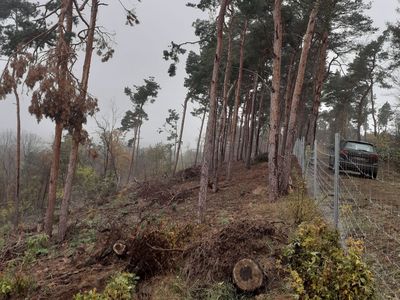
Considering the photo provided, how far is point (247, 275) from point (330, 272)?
192 centimetres

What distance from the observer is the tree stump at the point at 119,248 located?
689 centimetres

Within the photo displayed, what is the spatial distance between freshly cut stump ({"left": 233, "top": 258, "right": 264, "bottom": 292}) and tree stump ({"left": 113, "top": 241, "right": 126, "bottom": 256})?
2.51 metres

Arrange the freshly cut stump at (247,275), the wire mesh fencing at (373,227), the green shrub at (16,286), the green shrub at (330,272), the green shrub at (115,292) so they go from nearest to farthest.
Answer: the green shrub at (330,272), the wire mesh fencing at (373,227), the freshly cut stump at (247,275), the green shrub at (115,292), the green shrub at (16,286)

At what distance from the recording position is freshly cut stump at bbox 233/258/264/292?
16.8 feet

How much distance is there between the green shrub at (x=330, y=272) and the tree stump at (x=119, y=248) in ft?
11.9

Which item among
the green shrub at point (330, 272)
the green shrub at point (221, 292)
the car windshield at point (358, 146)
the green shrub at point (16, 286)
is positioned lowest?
the green shrub at point (16, 286)

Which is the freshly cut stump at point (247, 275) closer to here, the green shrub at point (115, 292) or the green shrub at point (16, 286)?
the green shrub at point (115, 292)

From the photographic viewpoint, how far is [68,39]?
512 inches

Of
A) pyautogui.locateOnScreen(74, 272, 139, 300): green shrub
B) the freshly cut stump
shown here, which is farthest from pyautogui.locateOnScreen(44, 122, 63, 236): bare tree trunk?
the freshly cut stump

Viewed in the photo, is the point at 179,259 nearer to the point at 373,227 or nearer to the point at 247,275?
the point at 247,275

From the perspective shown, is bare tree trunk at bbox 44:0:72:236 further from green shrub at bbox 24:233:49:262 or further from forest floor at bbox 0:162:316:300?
forest floor at bbox 0:162:316:300

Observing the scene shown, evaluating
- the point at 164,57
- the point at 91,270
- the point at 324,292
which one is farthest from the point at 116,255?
the point at 164,57

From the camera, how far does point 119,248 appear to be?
6.95 m

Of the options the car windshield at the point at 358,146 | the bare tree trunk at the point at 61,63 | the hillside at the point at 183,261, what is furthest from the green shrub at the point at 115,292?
the car windshield at the point at 358,146
